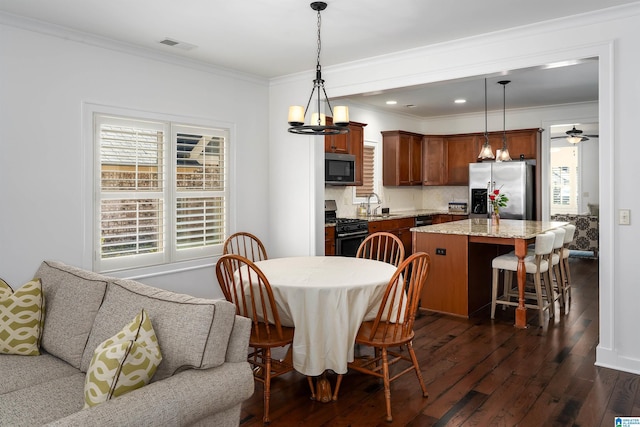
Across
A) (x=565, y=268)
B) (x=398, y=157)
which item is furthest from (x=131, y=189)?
(x=565, y=268)

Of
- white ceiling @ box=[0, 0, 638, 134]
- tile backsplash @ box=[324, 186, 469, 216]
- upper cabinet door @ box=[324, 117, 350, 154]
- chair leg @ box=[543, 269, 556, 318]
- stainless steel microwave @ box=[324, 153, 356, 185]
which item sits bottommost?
chair leg @ box=[543, 269, 556, 318]

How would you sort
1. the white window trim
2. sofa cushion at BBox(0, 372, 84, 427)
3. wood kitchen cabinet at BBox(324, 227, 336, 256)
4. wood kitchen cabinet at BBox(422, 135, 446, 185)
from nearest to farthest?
A: 1. sofa cushion at BBox(0, 372, 84, 427)
2. the white window trim
3. wood kitchen cabinet at BBox(324, 227, 336, 256)
4. wood kitchen cabinet at BBox(422, 135, 446, 185)

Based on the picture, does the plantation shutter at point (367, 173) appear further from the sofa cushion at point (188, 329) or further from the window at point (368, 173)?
the sofa cushion at point (188, 329)

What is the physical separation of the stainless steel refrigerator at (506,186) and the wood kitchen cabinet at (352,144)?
215 centimetres

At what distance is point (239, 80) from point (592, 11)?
344 centimetres

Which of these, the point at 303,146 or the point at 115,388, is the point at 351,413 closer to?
the point at 115,388

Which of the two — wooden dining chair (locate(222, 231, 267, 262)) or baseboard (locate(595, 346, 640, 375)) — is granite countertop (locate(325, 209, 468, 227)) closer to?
wooden dining chair (locate(222, 231, 267, 262))

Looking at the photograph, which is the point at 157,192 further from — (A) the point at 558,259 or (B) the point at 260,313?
(A) the point at 558,259

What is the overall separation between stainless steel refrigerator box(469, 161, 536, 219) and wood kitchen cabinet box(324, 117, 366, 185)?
215 centimetres

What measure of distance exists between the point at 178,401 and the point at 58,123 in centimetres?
296

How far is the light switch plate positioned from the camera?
3.34m

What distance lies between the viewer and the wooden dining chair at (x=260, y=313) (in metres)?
2.79

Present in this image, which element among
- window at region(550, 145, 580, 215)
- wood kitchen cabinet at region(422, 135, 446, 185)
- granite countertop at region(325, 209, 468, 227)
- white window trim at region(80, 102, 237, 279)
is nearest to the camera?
white window trim at region(80, 102, 237, 279)

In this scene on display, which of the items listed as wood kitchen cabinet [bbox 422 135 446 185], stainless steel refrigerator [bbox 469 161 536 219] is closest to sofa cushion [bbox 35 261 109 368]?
stainless steel refrigerator [bbox 469 161 536 219]
